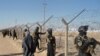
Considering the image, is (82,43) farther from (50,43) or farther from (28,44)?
(28,44)

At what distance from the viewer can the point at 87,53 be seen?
7746 mm

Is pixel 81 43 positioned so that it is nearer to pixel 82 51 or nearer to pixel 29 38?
pixel 82 51

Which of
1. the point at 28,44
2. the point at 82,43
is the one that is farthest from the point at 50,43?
the point at 82,43

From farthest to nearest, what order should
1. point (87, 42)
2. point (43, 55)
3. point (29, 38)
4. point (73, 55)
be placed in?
point (43, 55) < point (73, 55) < point (29, 38) < point (87, 42)

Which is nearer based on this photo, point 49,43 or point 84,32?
point 84,32

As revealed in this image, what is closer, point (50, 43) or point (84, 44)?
point (84, 44)

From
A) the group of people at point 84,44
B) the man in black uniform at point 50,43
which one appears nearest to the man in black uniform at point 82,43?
the group of people at point 84,44

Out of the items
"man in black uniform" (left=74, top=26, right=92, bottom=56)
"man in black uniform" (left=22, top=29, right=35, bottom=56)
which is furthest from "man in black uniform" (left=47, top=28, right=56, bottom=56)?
"man in black uniform" (left=74, top=26, right=92, bottom=56)

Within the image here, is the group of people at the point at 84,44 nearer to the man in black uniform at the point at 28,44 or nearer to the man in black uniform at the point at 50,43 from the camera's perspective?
the man in black uniform at the point at 50,43

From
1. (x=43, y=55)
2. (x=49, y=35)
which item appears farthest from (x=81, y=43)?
(x=43, y=55)

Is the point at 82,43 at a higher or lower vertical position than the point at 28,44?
higher

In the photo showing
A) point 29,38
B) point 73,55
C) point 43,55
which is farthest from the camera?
point 43,55

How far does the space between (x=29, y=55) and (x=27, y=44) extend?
50 cm

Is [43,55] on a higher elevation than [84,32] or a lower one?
lower
